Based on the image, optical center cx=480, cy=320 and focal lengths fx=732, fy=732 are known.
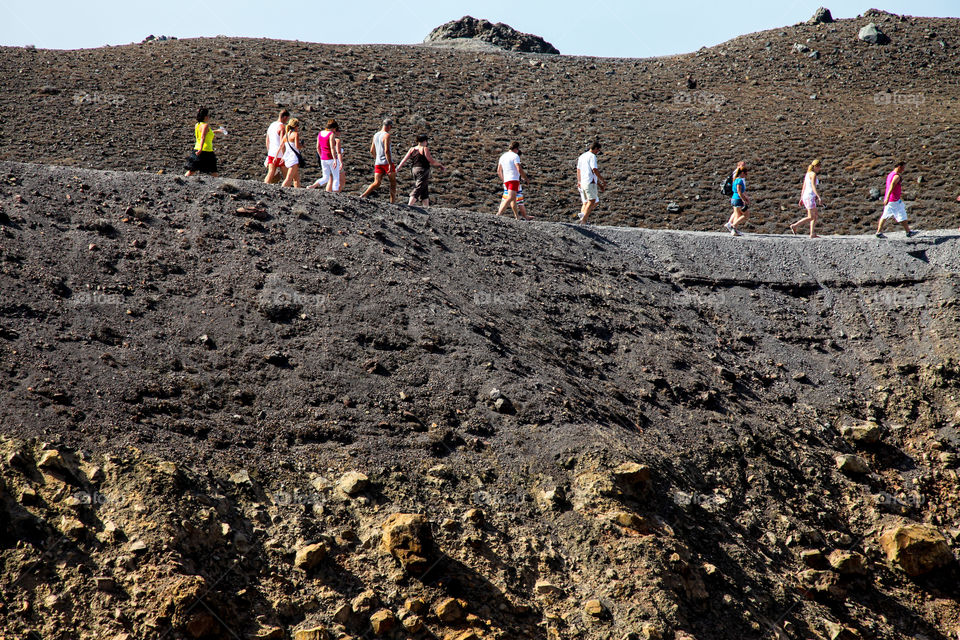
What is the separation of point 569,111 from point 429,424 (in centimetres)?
2034

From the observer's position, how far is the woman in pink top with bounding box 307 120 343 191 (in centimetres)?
1083

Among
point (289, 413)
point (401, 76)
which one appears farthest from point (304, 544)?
point (401, 76)

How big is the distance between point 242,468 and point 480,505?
2.07 metres

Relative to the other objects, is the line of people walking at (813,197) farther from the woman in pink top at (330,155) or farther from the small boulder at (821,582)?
the small boulder at (821,582)

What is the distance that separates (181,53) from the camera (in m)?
25.8

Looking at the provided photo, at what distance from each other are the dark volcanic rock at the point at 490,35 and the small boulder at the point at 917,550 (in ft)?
98.3

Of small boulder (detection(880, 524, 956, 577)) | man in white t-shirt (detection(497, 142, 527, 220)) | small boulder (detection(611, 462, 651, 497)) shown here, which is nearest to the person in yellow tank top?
man in white t-shirt (detection(497, 142, 527, 220))

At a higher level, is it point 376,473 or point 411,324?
point 411,324

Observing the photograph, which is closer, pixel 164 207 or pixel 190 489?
pixel 190 489

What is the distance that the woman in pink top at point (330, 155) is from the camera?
10.8 m

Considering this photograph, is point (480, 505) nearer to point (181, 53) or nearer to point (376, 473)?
point (376, 473)

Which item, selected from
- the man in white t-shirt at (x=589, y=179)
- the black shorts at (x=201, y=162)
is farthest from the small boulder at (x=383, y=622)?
the man in white t-shirt at (x=589, y=179)

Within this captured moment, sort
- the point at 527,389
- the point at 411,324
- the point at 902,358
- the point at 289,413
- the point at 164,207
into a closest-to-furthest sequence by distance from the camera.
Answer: the point at 289,413, the point at 527,389, the point at 411,324, the point at 164,207, the point at 902,358

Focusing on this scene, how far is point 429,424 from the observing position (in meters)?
7.16
